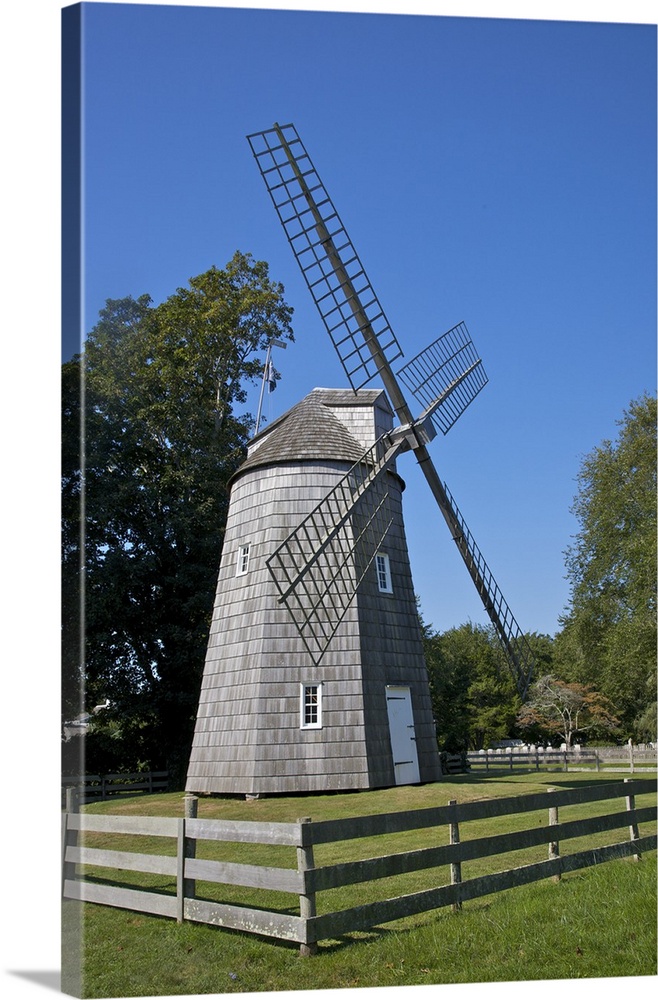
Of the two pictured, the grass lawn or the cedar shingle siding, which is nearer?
the grass lawn

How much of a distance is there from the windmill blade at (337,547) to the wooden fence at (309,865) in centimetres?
486

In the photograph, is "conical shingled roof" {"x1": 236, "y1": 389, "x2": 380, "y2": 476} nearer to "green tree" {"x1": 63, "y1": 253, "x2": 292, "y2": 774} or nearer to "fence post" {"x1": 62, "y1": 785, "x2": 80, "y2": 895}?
"green tree" {"x1": 63, "y1": 253, "x2": 292, "y2": 774}

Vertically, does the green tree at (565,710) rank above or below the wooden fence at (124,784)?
above

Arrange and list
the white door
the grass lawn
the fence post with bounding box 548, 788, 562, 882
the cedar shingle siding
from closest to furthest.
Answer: the grass lawn
the fence post with bounding box 548, 788, 562, 882
the cedar shingle siding
the white door

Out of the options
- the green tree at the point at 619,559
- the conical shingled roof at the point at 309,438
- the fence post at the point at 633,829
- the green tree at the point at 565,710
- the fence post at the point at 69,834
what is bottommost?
the fence post at the point at 633,829

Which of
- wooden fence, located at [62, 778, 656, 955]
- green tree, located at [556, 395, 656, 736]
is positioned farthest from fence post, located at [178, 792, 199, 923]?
green tree, located at [556, 395, 656, 736]

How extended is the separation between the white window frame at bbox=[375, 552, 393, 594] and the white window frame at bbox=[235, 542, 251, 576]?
6.23 ft

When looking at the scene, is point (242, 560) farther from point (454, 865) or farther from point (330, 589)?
point (454, 865)

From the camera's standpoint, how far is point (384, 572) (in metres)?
12.6

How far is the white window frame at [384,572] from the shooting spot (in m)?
12.4

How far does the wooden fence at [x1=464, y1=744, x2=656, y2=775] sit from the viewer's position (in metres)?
18.0

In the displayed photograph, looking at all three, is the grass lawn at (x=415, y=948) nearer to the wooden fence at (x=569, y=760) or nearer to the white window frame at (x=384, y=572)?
the white window frame at (x=384, y=572)

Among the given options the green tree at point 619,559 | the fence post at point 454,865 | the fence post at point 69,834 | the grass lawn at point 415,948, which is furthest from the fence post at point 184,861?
the green tree at point 619,559

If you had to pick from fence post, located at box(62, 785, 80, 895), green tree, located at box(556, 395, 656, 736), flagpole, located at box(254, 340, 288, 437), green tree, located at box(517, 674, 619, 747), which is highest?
flagpole, located at box(254, 340, 288, 437)
